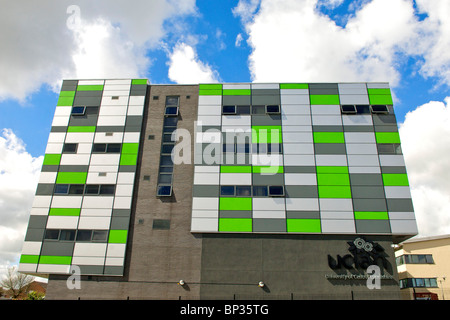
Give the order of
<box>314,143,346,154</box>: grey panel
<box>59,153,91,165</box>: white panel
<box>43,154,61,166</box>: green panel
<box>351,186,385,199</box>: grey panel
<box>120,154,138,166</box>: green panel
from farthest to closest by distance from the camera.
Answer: <box>43,154,61,166</box>: green panel, <box>59,153,91,165</box>: white panel, <box>120,154,138,166</box>: green panel, <box>314,143,346,154</box>: grey panel, <box>351,186,385,199</box>: grey panel

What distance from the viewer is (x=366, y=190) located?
3150cm

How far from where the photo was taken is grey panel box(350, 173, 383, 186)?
31763mm

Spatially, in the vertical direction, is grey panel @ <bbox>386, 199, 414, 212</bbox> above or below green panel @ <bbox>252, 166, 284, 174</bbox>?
below

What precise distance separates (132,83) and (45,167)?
43.6 feet

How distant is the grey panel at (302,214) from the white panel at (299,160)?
5.03m

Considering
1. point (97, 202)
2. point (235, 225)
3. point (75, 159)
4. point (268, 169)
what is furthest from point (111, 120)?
point (268, 169)

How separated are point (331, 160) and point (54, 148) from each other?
2960cm

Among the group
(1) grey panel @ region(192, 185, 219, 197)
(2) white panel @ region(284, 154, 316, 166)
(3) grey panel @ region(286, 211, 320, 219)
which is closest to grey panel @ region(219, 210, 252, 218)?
(1) grey panel @ region(192, 185, 219, 197)

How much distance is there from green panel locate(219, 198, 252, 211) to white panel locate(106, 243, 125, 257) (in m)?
10.1

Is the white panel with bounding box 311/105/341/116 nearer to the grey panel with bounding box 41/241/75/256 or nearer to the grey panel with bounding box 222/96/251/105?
the grey panel with bounding box 222/96/251/105

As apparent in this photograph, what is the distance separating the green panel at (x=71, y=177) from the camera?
108 feet

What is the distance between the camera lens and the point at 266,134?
34344mm

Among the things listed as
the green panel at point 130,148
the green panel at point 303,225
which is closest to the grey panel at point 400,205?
the green panel at point 303,225
